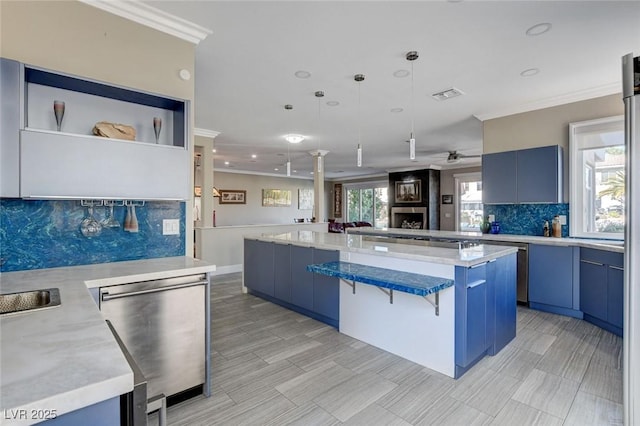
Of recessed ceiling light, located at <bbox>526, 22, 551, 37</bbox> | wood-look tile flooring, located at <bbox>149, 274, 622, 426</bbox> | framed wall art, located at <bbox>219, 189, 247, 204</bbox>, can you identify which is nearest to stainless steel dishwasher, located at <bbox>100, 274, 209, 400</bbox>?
wood-look tile flooring, located at <bbox>149, 274, 622, 426</bbox>

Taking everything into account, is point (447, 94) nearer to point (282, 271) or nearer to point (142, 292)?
point (282, 271)

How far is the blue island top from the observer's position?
2232 millimetres

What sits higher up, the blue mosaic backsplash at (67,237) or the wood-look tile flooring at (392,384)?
the blue mosaic backsplash at (67,237)

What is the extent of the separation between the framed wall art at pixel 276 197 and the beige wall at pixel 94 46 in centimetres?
957

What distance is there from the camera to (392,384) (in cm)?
234

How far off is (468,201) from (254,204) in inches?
287

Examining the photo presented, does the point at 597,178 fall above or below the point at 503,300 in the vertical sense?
above

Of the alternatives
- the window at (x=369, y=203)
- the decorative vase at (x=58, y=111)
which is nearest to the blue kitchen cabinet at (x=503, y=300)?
the decorative vase at (x=58, y=111)

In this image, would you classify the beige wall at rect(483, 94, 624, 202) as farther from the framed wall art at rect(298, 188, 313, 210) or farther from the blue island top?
the framed wall art at rect(298, 188, 313, 210)

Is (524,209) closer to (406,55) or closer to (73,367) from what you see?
(406,55)

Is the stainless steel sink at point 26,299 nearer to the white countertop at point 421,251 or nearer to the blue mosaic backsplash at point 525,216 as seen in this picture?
the white countertop at point 421,251

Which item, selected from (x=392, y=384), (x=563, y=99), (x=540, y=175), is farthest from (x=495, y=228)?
(x=392, y=384)

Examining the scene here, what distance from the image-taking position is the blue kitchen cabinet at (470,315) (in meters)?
2.37

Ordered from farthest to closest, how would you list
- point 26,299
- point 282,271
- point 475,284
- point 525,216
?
point 525,216
point 282,271
point 475,284
point 26,299
